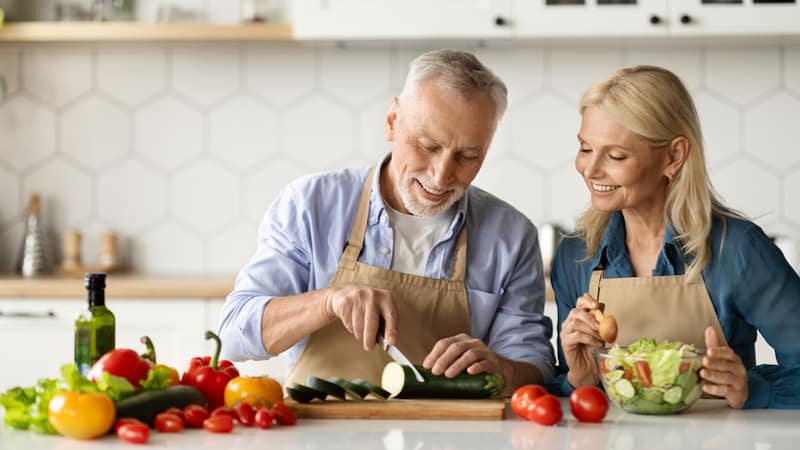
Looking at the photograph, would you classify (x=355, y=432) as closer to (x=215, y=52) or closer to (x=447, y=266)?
(x=447, y=266)

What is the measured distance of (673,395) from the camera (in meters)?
1.86

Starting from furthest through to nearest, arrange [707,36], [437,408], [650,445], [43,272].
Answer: [43,272]
[707,36]
[437,408]
[650,445]

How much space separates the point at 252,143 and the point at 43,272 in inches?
35.4

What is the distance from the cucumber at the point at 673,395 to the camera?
72.9 inches

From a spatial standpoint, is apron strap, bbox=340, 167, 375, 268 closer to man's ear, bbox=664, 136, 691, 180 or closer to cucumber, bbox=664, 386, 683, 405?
man's ear, bbox=664, 136, 691, 180

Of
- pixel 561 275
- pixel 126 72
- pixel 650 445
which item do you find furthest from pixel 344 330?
pixel 126 72

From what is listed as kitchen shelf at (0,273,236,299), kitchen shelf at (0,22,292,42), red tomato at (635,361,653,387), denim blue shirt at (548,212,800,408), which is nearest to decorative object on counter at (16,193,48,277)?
kitchen shelf at (0,273,236,299)

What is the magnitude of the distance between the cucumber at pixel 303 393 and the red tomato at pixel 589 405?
0.43 m

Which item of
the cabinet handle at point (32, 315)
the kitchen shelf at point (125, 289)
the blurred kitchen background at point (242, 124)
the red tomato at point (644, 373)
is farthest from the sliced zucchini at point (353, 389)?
the blurred kitchen background at point (242, 124)

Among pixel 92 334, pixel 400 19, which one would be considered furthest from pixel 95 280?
pixel 400 19

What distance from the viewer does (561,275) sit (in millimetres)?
2430

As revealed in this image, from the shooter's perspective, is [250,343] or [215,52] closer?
[250,343]

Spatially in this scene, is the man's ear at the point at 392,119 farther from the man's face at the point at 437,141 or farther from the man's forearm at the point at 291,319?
the man's forearm at the point at 291,319

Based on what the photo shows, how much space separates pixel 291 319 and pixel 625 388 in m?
0.71
